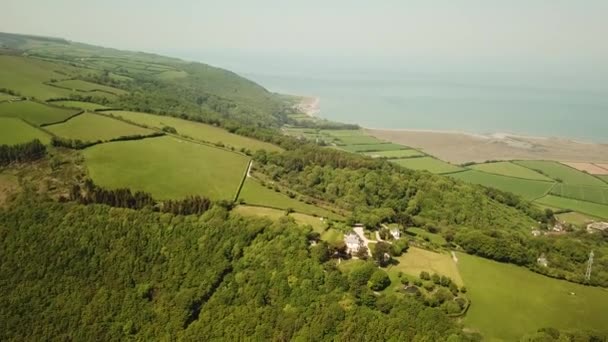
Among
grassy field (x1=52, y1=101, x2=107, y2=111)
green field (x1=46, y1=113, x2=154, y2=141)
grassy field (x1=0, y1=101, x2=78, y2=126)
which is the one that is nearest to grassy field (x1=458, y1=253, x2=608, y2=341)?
green field (x1=46, y1=113, x2=154, y2=141)

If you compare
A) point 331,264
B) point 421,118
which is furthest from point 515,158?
point 331,264

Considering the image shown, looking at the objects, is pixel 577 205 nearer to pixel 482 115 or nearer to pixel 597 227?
pixel 597 227

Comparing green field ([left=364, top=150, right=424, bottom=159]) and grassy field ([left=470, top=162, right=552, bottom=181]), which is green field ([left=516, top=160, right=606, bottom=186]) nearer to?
grassy field ([left=470, top=162, right=552, bottom=181])

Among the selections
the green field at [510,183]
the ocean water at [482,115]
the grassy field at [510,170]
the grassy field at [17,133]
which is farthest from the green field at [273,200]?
the ocean water at [482,115]

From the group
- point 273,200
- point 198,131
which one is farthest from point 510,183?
point 198,131

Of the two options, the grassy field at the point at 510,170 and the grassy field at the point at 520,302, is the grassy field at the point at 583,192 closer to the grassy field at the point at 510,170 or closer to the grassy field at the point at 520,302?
the grassy field at the point at 510,170

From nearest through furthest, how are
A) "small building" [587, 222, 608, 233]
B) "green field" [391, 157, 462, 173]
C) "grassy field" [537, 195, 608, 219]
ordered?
"small building" [587, 222, 608, 233], "grassy field" [537, 195, 608, 219], "green field" [391, 157, 462, 173]

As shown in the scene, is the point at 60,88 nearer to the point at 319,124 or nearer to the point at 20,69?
the point at 20,69
